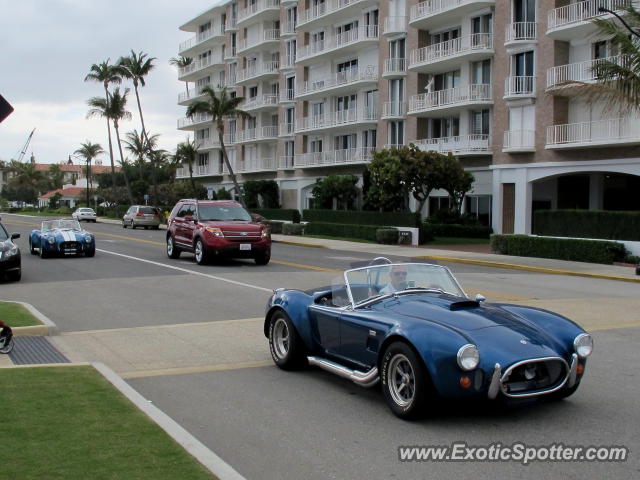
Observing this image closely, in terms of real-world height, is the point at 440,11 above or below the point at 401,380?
above

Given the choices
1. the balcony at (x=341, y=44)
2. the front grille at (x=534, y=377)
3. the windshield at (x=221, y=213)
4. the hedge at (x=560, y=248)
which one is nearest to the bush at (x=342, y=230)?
the hedge at (x=560, y=248)

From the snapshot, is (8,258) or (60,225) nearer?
(8,258)

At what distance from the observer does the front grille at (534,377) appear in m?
5.67

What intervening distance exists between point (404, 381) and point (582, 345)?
159cm

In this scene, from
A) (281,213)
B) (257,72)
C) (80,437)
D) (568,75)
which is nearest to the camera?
(80,437)

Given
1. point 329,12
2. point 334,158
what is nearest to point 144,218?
point 334,158

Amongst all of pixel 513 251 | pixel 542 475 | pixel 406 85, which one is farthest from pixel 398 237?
pixel 542 475

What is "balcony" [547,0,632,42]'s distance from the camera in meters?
31.3

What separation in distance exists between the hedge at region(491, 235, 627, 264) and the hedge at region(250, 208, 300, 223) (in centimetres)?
2230

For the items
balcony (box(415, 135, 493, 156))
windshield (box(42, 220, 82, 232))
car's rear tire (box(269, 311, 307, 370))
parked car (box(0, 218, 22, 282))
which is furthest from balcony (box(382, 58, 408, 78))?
car's rear tire (box(269, 311, 307, 370))

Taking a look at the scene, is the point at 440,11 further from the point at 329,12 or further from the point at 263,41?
the point at 263,41

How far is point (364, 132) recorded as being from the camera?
48938mm

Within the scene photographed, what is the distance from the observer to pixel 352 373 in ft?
21.9

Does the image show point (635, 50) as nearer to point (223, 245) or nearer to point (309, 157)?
point (223, 245)
